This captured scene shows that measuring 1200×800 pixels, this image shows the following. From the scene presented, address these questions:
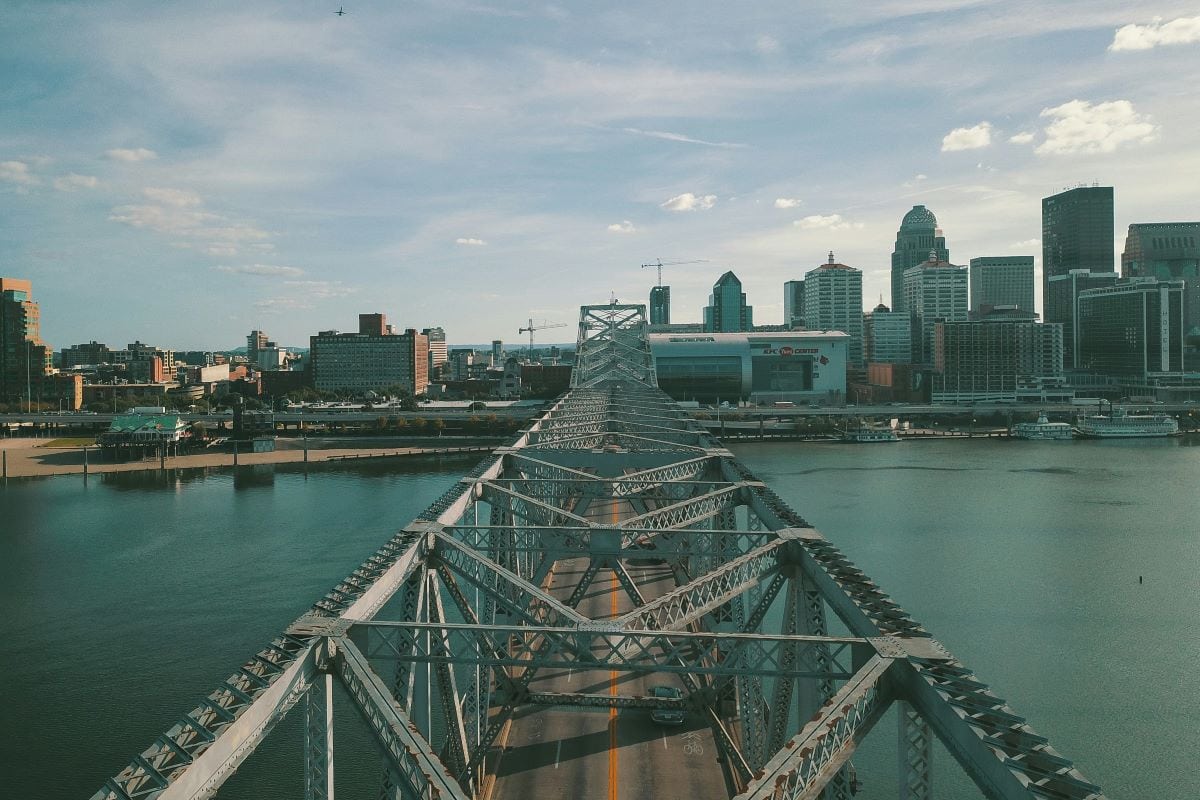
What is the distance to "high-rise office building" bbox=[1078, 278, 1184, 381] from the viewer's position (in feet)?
234

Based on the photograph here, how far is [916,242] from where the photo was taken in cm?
13712

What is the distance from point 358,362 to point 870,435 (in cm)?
5383

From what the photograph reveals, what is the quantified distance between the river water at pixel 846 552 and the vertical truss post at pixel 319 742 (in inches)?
283

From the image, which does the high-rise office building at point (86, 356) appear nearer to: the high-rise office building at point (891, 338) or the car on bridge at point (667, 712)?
the high-rise office building at point (891, 338)

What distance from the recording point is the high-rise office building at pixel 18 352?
6250 cm

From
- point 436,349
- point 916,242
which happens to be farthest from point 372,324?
point 916,242

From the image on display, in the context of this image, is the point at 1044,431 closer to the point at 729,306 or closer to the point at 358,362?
the point at 358,362

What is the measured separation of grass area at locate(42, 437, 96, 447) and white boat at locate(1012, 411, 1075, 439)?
53.0 meters

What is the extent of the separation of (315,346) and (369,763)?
80.3 m

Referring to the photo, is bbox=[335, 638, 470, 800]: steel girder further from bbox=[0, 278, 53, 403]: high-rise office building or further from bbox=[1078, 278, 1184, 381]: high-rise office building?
bbox=[1078, 278, 1184, 381]: high-rise office building

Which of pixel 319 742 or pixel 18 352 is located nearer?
pixel 319 742

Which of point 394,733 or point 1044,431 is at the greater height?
point 394,733

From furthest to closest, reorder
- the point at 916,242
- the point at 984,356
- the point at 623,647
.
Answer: the point at 916,242 → the point at 984,356 → the point at 623,647

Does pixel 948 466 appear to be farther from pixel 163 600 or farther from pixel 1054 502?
pixel 163 600
